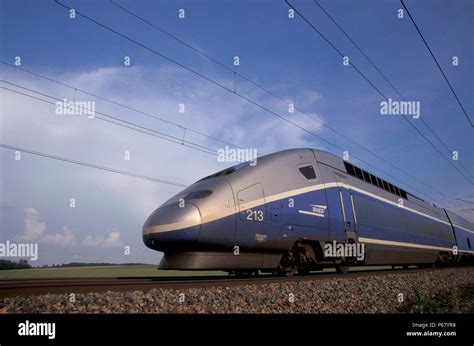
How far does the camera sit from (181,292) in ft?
21.2

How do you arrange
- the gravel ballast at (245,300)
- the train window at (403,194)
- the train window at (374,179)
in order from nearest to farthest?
the gravel ballast at (245,300), the train window at (374,179), the train window at (403,194)

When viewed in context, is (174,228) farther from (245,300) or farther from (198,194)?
(245,300)

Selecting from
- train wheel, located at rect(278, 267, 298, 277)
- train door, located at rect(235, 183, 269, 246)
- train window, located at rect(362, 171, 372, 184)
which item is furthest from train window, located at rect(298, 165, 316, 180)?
train window, located at rect(362, 171, 372, 184)

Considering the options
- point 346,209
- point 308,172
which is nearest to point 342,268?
point 346,209

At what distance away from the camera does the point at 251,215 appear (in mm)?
9102

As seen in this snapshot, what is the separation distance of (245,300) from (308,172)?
17.9 feet

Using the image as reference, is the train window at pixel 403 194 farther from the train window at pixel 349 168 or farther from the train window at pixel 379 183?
the train window at pixel 349 168

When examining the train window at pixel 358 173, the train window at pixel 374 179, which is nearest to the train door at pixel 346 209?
the train window at pixel 358 173

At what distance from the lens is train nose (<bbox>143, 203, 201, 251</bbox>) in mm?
8281

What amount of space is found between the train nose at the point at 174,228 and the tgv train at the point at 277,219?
0.07 ft

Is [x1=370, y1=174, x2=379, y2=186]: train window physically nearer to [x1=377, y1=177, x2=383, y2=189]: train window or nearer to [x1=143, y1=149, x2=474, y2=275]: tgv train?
[x1=377, y1=177, x2=383, y2=189]: train window

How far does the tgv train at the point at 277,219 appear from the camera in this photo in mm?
8492

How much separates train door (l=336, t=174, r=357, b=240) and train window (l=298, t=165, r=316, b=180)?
148 cm
